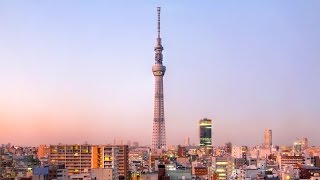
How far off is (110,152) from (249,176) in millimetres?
6084

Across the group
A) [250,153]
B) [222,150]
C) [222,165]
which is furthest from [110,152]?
[222,150]

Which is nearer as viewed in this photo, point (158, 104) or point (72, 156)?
point (72, 156)

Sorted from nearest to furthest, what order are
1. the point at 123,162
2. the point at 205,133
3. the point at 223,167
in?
1. the point at 123,162
2. the point at 223,167
3. the point at 205,133

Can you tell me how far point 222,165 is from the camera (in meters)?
31.4

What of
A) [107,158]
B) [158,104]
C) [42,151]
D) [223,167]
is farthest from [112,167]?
[158,104]

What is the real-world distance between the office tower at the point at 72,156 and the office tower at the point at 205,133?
28.6 meters

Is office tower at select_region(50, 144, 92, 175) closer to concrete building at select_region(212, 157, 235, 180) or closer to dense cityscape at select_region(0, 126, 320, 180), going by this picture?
dense cityscape at select_region(0, 126, 320, 180)

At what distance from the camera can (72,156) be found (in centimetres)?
2823

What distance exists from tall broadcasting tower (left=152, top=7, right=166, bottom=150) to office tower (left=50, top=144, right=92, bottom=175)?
14.0m

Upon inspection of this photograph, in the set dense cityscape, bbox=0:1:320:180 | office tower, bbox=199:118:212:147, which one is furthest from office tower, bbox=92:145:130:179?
office tower, bbox=199:118:212:147

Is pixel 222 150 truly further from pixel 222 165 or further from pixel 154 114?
pixel 222 165

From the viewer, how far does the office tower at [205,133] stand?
2206 inches

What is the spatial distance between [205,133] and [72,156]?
29.2 m

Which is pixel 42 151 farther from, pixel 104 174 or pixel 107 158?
pixel 104 174
